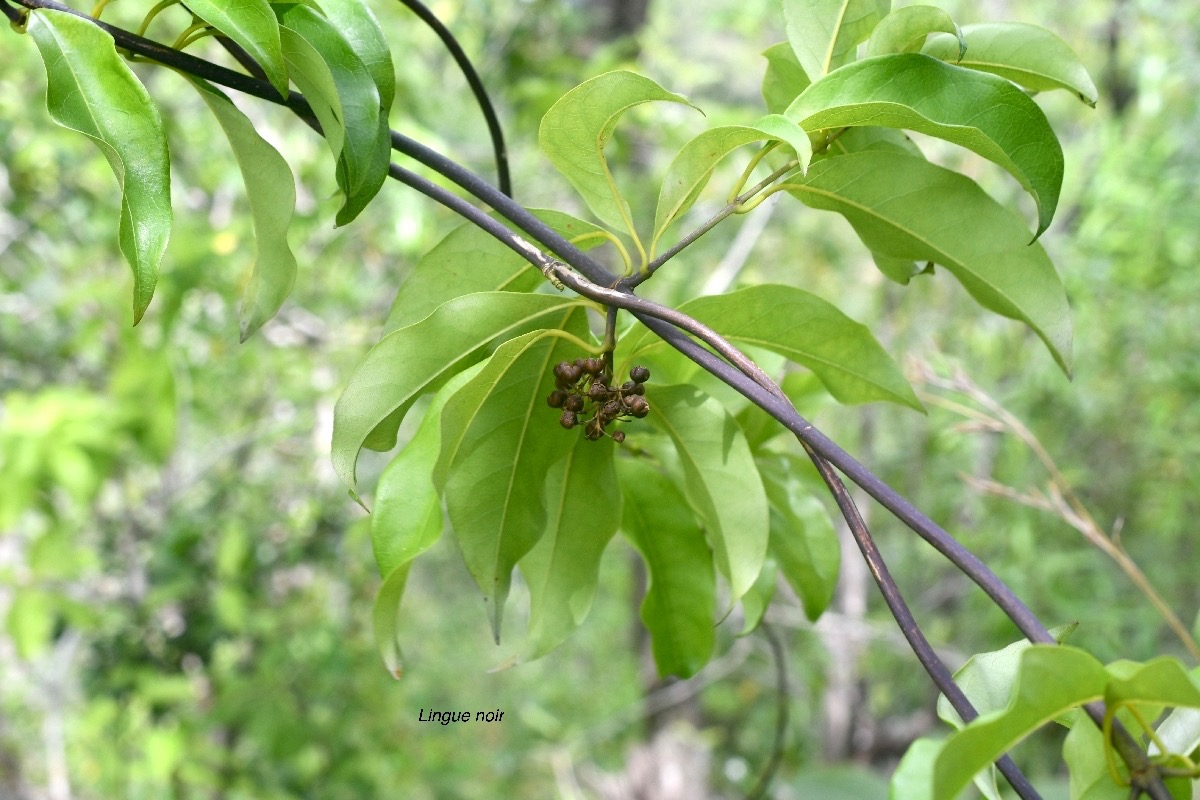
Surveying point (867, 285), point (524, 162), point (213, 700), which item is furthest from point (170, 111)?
point (867, 285)

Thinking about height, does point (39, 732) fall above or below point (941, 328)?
below

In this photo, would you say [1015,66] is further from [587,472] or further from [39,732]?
[39,732]

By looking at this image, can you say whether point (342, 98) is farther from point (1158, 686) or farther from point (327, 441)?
point (327, 441)

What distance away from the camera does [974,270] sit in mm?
430

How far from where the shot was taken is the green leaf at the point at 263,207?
17.3 inches

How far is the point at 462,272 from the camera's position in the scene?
46cm

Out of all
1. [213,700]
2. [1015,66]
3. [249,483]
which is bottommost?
[1015,66]

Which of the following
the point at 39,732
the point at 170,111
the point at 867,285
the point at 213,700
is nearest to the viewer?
the point at 170,111

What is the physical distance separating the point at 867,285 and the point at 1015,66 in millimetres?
2619

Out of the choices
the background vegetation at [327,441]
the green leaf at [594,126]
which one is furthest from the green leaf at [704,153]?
the background vegetation at [327,441]

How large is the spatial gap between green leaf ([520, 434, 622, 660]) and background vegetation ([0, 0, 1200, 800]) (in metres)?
1.01

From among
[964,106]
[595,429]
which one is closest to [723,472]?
[595,429]

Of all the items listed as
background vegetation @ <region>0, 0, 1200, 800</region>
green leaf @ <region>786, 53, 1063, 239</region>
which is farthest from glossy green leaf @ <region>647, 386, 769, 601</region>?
background vegetation @ <region>0, 0, 1200, 800</region>

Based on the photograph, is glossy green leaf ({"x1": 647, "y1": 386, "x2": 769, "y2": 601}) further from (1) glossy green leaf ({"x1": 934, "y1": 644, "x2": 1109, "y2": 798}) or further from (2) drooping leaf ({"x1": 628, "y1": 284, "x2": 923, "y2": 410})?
(1) glossy green leaf ({"x1": 934, "y1": 644, "x2": 1109, "y2": 798})
